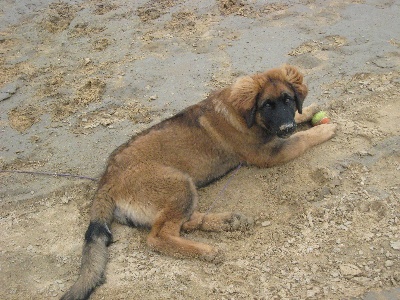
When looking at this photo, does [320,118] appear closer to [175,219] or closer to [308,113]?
[308,113]

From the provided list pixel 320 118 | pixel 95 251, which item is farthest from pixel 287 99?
pixel 95 251

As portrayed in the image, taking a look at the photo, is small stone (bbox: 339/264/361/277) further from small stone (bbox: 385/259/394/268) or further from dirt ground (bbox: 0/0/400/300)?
small stone (bbox: 385/259/394/268)

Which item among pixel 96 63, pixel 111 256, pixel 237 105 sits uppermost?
pixel 237 105

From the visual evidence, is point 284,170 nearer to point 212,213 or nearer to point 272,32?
point 212,213

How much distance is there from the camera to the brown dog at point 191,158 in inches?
181

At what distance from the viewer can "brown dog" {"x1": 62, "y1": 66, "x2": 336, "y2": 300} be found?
15.0ft

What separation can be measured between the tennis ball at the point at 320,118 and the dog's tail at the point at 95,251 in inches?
115

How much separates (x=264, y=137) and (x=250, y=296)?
2094 millimetres

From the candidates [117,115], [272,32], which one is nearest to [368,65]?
[272,32]

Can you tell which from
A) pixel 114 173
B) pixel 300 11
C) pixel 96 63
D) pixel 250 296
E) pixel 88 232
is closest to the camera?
pixel 250 296

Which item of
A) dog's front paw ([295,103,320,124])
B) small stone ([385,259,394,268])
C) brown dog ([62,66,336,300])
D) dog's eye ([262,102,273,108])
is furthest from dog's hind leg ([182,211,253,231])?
dog's front paw ([295,103,320,124])

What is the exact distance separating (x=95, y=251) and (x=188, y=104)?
288cm

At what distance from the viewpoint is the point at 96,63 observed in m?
7.79

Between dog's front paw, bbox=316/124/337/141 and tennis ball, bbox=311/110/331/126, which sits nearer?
dog's front paw, bbox=316/124/337/141
